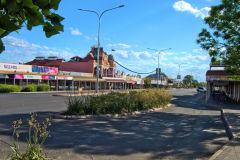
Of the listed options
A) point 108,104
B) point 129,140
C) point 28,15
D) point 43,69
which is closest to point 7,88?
point 43,69

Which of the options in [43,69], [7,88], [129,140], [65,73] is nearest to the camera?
[129,140]

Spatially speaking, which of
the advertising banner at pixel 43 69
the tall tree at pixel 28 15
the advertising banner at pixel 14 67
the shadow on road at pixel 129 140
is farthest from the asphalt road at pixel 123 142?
the advertising banner at pixel 43 69

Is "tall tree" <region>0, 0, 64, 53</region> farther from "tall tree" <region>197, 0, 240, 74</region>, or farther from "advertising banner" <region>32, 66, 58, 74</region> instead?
"advertising banner" <region>32, 66, 58, 74</region>

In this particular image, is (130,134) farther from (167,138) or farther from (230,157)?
(230,157)

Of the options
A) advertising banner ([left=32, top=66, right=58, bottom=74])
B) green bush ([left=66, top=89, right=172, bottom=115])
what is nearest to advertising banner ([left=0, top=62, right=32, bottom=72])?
advertising banner ([left=32, top=66, right=58, bottom=74])

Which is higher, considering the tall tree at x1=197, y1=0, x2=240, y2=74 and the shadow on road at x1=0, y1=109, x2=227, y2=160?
the tall tree at x1=197, y1=0, x2=240, y2=74

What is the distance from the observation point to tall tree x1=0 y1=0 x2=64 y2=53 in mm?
1274

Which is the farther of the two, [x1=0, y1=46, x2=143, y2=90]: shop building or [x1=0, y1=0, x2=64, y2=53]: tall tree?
[x1=0, y1=46, x2=143, y2=90]: shop building

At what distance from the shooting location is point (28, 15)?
1.37 meters

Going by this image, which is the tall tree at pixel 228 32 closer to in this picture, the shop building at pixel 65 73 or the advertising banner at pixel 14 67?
the shop building at pixel 65 73

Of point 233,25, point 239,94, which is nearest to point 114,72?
point 239,94

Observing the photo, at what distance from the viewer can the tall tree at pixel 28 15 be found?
4.18ft

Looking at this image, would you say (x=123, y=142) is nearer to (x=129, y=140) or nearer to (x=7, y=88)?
(x=129, y=140)

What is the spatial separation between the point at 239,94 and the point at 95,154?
24.8 metres
